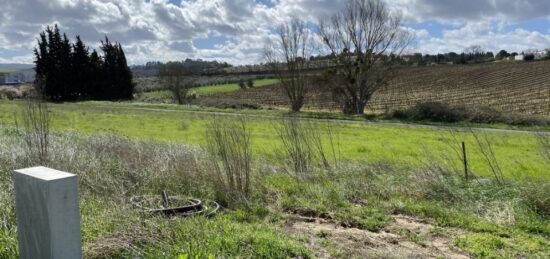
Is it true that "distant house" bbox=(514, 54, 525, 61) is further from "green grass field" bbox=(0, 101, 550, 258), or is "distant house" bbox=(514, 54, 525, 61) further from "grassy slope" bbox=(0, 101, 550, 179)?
"green grass field" bbox=(0, 101, 550, 258)

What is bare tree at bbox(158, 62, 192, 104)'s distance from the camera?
→ 2159 inches

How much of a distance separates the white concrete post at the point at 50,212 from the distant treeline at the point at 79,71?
6278 centimetres

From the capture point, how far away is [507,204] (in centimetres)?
689

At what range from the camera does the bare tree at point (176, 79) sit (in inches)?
2159

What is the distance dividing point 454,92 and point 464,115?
33.9 metres

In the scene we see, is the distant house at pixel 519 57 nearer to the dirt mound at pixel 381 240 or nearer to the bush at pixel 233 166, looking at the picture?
the bush at pixel 233 166

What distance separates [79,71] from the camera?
205 ft

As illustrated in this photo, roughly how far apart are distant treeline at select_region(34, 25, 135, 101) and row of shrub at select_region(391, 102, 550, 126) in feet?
150

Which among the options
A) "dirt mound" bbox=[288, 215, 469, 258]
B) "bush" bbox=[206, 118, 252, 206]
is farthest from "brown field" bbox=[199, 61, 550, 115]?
"dirt mound" bbox=[288, 215, 469, 258]

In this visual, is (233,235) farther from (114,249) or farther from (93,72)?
(93,72)

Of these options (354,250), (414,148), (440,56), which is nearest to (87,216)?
(354,250)

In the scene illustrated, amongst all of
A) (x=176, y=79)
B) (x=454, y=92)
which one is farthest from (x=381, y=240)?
(x=454, y=92)

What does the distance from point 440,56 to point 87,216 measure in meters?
116

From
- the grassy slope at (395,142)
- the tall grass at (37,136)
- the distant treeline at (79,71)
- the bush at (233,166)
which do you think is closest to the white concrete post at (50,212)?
the bush at (233,166)
